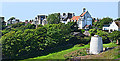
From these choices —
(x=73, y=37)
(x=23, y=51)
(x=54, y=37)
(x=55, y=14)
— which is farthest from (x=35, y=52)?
(x=55, y=14)

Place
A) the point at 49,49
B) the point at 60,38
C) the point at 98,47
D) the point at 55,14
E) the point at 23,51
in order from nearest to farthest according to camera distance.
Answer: the point at 98,47, the point at 23,51, the point at 49,49, the point at 60,38, the point at 55,14

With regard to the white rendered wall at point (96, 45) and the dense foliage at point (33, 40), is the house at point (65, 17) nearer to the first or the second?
the dense foliage at point (33, 40)

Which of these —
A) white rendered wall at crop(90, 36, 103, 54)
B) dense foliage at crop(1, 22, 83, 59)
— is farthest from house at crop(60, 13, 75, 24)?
white rendered wall at crop(90, 36, 103, 54)

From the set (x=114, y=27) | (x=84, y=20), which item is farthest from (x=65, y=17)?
(x=114, y=27)

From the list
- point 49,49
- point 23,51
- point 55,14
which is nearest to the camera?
point 23,51

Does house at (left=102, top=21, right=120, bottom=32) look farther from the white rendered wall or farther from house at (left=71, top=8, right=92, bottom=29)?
the white rendered wall

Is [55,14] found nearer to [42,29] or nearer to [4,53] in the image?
[42,29]

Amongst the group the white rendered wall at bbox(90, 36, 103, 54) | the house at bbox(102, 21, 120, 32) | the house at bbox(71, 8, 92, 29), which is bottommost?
the white rendered wall at bbox(90, 36, 103, 54)

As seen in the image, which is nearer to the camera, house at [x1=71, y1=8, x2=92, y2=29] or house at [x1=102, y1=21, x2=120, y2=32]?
house at [x1=102, y1=21, x2=120, y2=32]

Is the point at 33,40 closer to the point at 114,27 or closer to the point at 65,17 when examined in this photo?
the point at 114,27

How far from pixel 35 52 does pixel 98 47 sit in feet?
54.5

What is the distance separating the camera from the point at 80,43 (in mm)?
52875

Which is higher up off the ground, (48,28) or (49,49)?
(48,28)

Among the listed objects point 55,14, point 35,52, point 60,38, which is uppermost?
point 55,14
